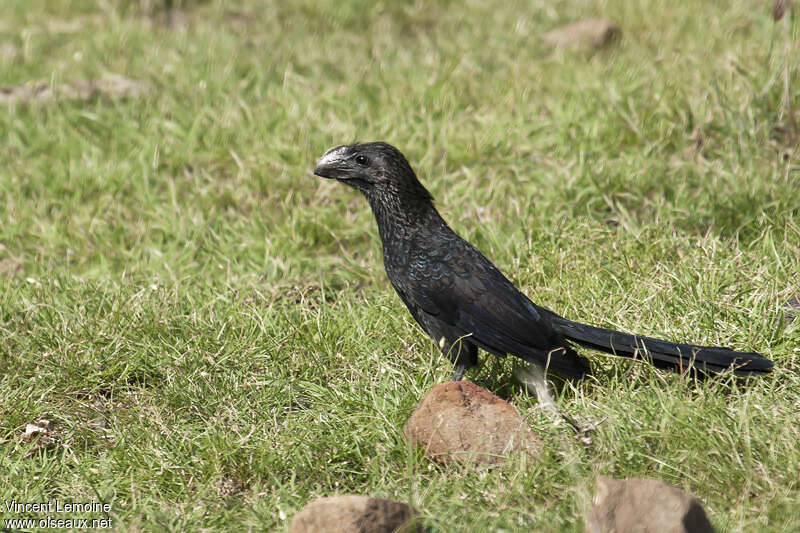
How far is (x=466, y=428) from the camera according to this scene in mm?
2992

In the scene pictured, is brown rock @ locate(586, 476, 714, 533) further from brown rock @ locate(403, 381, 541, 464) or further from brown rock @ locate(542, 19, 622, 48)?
brown rock @ locate(542, 19, 622, 48)

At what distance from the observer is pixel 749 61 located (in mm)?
5523

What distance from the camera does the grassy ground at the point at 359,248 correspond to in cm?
297

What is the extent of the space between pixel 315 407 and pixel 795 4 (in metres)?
4.50

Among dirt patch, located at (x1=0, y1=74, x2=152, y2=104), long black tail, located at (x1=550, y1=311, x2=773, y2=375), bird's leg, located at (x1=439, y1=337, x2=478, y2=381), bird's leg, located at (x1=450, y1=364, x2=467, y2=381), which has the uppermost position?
dirt patch, located at (x1=0, y1=74, x2=152, y2=104)

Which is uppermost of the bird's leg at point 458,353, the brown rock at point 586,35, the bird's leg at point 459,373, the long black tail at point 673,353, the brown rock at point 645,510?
the brown rock at point 586,35

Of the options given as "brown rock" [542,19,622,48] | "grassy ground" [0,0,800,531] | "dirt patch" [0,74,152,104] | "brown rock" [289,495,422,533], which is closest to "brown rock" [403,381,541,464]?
"grassy ground" [0,0,800,531]

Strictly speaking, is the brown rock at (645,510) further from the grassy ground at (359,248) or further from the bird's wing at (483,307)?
the bird's wing at (483,307)

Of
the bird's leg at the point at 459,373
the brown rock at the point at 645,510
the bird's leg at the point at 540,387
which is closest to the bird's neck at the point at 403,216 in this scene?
the bird's leg at the point at 459,373

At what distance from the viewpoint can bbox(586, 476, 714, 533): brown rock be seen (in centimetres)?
229

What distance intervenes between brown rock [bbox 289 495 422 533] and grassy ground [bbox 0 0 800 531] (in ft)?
0.72

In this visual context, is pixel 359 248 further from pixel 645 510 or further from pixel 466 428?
pixel 645 510

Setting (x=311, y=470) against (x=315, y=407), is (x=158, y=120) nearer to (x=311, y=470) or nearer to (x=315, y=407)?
(x=315, y=407)

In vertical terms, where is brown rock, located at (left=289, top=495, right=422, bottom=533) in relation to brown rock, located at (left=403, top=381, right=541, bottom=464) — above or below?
above
